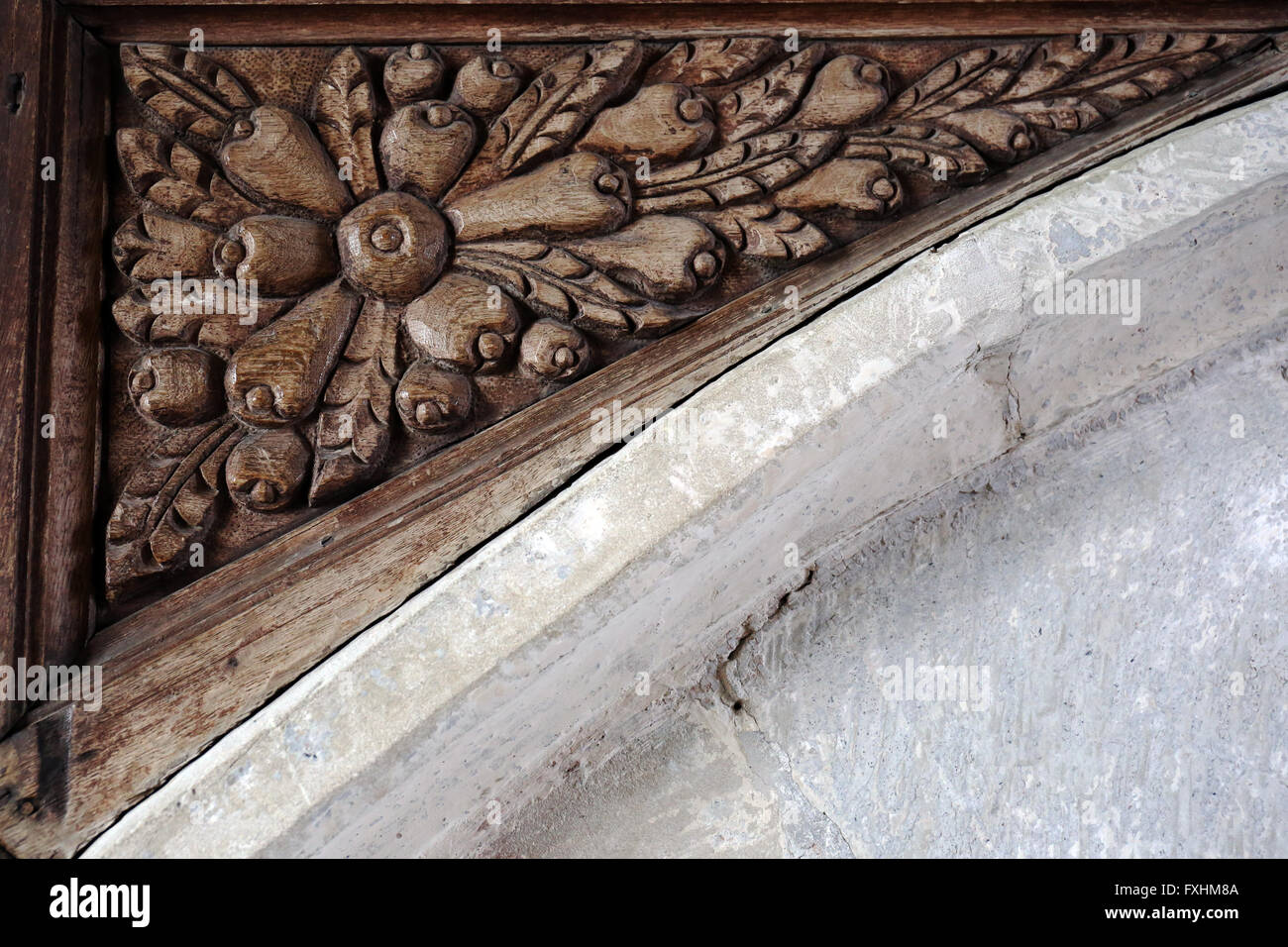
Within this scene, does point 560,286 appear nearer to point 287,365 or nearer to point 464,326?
point 464,326

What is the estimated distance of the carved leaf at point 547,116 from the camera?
2.90 feet

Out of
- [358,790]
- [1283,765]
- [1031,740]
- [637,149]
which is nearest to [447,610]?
[358,790]

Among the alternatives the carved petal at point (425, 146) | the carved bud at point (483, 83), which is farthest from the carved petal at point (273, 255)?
the carved bud at point (483, 83)

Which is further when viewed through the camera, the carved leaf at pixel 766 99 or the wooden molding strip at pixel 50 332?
the carved leaf at pixel 766 99

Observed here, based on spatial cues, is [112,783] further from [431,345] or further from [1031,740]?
[1031,740]

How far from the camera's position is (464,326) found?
847 millimetres

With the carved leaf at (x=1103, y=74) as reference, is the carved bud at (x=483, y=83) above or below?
below

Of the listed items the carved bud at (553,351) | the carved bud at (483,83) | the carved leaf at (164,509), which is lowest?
the carved leaf at (164,509)

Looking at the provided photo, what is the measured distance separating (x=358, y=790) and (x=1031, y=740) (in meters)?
0.67

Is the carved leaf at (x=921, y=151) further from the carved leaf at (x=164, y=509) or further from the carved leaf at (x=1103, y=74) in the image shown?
the carved leaf at (x=164, y=509)

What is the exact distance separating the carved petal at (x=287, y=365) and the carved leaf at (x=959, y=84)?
617 millimetres

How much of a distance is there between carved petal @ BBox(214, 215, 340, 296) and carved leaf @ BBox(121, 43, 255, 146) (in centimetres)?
11

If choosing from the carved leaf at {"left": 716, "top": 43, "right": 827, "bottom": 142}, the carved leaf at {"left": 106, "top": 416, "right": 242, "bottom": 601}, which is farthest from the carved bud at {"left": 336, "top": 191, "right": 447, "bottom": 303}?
the carved leaf at {"left": 716, "top": 43, "right": 827, "bottom": 142}

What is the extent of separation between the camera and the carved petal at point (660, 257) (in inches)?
34.2
